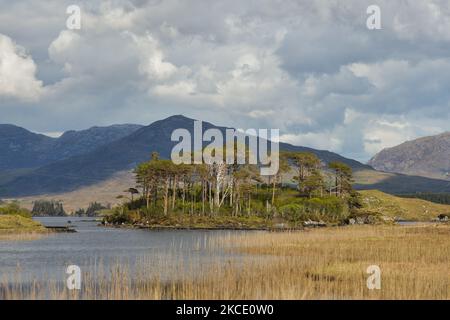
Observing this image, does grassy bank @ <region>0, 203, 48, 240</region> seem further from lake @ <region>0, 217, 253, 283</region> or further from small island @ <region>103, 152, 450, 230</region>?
small island @ <region>103, 152, 450, 230</region>

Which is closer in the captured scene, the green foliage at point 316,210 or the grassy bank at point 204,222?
the grassy bank at point 204,222

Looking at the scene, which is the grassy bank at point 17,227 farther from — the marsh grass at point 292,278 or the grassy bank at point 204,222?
the marsh grass at point 292,278

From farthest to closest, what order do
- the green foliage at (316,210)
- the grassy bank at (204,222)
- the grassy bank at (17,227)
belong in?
the green foliage at (316,210) → the grassy bank at (204,222) → the grassy bank at (17,227)

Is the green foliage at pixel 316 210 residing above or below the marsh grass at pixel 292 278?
above

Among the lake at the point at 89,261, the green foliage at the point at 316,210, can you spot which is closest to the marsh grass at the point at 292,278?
the lake at the point at 89,261

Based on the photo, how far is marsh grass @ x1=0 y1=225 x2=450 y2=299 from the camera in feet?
120

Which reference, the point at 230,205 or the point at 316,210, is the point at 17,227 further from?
the point at 316,210

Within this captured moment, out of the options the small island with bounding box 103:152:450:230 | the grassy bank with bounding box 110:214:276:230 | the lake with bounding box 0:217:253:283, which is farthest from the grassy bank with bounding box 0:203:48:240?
the small island with bounding box 103:152:450:230

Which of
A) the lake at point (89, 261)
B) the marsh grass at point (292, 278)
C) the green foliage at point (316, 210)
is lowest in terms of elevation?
the lake at point (89, 261)

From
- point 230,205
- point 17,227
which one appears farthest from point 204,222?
point 17,227

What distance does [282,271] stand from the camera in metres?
46.3

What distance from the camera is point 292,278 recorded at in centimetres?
4100

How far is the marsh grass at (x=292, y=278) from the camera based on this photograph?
120 feet
